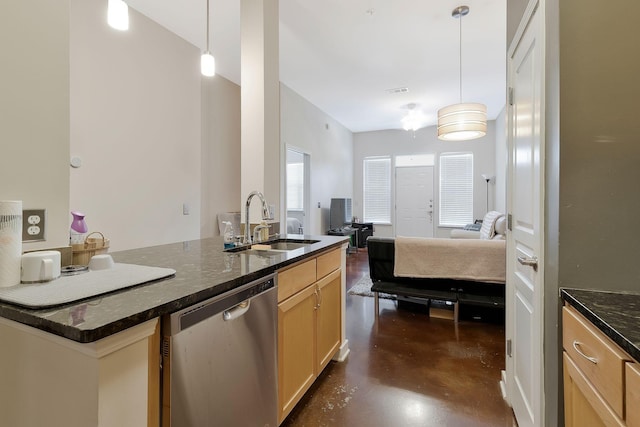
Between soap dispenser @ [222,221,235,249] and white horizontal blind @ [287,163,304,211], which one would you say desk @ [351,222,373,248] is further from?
soap dispenser @ [222,221,235,249]

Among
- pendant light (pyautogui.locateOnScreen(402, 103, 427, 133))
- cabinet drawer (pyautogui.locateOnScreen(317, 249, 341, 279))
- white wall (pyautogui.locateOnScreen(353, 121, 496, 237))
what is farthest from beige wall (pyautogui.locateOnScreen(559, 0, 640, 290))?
white wall (pyautogui.locateOnScreen(353, 121, 496, 237))

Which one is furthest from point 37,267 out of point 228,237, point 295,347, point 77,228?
point 295,347

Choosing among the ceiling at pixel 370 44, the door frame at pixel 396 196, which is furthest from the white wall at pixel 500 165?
the door frame at pixel 396 196

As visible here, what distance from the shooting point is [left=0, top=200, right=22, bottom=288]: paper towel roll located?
90 centimetres

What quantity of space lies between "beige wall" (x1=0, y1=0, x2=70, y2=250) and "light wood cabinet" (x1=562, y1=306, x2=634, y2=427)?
1.73 meters

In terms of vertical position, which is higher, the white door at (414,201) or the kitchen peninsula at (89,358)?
the white door at (414,201)

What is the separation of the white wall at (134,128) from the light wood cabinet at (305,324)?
197 centimetres

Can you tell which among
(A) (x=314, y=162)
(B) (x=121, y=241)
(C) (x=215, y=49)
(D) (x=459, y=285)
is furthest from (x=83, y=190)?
(A) (x=314, y=162)

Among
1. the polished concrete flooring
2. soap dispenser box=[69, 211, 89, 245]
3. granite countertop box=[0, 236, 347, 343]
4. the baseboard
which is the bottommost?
the polished concrete flooring

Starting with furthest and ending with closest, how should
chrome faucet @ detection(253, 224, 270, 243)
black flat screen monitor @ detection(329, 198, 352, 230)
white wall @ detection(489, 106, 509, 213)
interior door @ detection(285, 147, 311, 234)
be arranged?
black flat screen monitor @ detection(329, 198, 352, 230)
white wall @ detection(489, 106, 509, 213)
interior door @ detection(285, 147, 311, 234)
chrome faucet @ detection(253, 224, 270, 243)

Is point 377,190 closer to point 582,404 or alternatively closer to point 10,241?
point 582,404

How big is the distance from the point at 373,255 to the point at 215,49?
2896 mm

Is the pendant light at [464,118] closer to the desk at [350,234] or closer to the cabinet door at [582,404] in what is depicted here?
the cabinet door at [582,404]

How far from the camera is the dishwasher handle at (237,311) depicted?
43.0 inches
